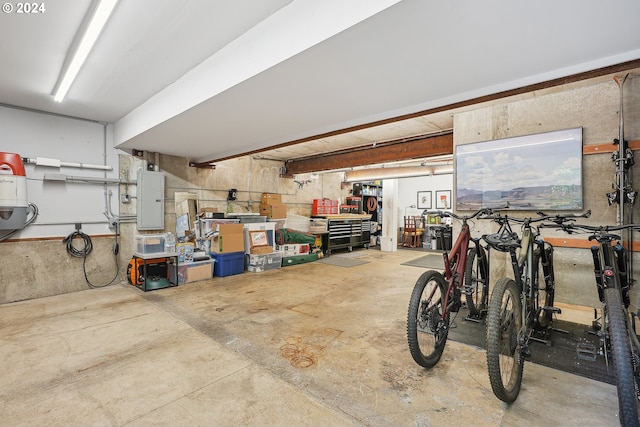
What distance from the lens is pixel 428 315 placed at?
79.8 inches

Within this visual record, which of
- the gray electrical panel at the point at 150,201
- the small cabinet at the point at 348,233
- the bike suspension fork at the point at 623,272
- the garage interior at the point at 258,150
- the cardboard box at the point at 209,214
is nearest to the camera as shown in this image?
the garage interior at the point at 258,150

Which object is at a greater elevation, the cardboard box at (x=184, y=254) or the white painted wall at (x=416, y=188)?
the white painted wall at (x=416, y=188)

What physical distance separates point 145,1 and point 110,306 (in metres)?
3.51

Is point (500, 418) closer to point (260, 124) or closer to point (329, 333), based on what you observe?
point (329, 333)

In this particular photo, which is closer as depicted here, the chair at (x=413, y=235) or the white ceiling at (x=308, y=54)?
the white ceiling at (x=308, y=54)

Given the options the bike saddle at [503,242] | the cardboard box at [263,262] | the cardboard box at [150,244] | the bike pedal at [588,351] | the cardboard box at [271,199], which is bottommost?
the cardboard box at [263,262]

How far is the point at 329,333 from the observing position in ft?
9.09

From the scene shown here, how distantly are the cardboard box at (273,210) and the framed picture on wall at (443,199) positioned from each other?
6189 millimetres

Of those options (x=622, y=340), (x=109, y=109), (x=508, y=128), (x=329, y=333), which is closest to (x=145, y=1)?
(x=109, y=109)

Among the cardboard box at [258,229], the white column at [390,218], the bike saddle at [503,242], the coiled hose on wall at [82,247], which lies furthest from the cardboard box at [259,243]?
the bike saddle at [503,242]

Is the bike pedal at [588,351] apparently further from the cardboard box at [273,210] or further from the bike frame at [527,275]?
the cardboard box at [273,210]

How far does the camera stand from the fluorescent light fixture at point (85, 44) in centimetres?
188

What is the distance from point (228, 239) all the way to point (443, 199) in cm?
807

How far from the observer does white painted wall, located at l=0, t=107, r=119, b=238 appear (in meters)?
3.95
